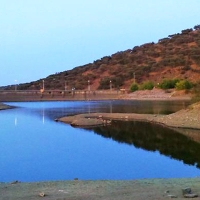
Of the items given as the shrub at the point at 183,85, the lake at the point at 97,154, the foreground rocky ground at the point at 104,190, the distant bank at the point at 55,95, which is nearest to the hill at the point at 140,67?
the distant bank at the point at 55,95

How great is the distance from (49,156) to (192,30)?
15332 centimetres

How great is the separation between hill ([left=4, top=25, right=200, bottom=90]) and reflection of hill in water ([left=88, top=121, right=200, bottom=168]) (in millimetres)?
72680

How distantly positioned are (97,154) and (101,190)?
35.3 feet

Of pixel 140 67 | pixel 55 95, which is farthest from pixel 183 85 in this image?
pixel 55 95

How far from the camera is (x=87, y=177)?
1834cm

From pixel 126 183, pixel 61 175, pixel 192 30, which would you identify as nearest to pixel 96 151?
pixel 61 175

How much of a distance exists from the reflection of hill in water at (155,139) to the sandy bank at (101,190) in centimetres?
645

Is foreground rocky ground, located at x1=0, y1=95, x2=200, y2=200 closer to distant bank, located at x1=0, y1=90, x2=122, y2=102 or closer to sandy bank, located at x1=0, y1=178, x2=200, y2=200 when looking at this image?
sandy bank, located at x1=0, y1=178, x2=200, y2=200

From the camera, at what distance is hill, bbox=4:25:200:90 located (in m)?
124

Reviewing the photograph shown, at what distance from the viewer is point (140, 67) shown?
13388cm

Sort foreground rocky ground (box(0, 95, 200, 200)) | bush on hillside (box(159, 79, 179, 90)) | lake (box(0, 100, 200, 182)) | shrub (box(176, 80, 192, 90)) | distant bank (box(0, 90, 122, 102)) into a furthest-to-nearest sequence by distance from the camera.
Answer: distant bank (box(0, 90, 122, 102)) → bush on hillside (box(159, 79, 179, 90)) → shrub (box(176, 80, 192, 90)) → lake (box(0, 100, 200, 182)) → foreground rocky ground (box(0, 95, 200, 200))

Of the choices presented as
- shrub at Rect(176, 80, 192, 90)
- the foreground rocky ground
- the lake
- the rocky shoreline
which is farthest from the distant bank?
the foreground rocky ground

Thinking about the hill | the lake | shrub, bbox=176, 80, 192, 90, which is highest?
the hill

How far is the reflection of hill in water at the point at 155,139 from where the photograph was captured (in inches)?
966
